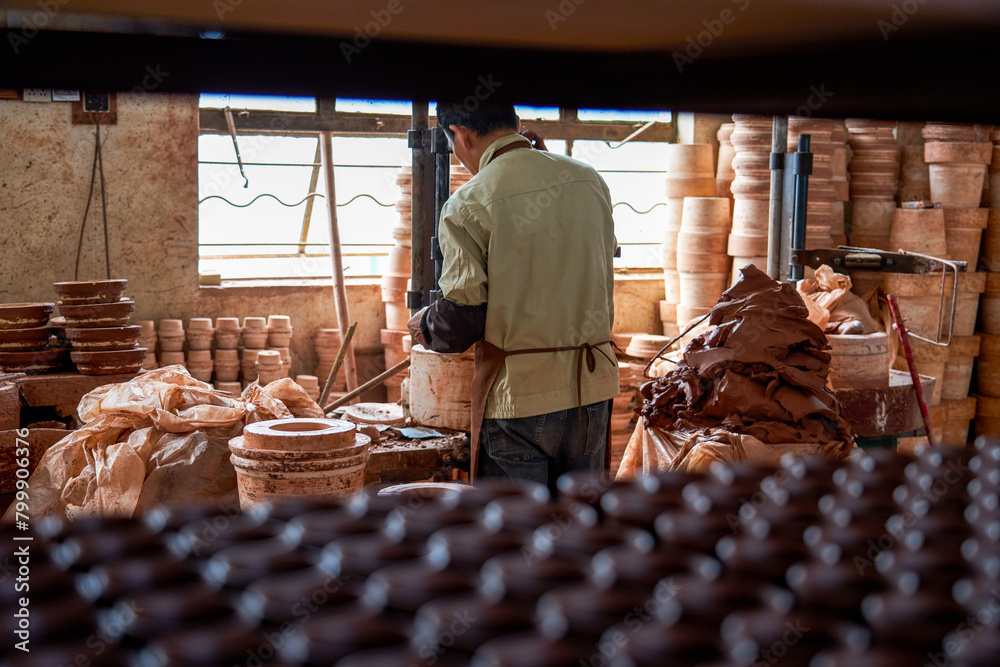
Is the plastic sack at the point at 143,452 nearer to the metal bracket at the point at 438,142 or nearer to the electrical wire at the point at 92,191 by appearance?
the metal bracket at the point at 438,142

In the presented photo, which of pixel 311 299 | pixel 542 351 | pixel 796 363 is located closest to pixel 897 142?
pixel 796 363

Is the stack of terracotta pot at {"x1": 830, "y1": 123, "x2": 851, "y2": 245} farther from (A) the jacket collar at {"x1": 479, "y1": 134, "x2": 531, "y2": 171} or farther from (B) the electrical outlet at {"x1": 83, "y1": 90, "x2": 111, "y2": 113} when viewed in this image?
(B) the electrical outlet at {"x1": 83, "y1": 90, "x2": 111, "y2": 113}

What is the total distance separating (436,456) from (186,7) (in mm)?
4061

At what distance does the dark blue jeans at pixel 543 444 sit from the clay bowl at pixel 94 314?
2.53 meters

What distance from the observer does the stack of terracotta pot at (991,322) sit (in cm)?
736

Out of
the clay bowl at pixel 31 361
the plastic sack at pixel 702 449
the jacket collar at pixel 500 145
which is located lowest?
the plastic sack at pixel 702 449

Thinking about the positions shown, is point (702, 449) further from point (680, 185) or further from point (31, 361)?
point (680, 185)

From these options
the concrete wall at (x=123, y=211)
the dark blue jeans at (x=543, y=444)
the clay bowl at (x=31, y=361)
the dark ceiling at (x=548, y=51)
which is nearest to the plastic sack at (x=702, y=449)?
the dark blue jeans at (x=543, y=444)

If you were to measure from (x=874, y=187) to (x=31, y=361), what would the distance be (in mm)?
6232

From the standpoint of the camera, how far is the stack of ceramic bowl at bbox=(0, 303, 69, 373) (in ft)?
15.2

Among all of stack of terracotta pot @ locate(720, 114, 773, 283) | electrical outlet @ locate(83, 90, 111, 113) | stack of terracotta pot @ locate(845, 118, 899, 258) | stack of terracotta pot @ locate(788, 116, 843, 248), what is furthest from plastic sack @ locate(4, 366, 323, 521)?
stack of terracotta pot @ locate(845, 118, 899, 258)

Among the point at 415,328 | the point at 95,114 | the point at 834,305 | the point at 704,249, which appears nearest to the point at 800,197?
the point at 834,305

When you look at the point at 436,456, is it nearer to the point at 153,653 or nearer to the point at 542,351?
the point at 542,351

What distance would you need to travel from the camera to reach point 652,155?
9.97 m
